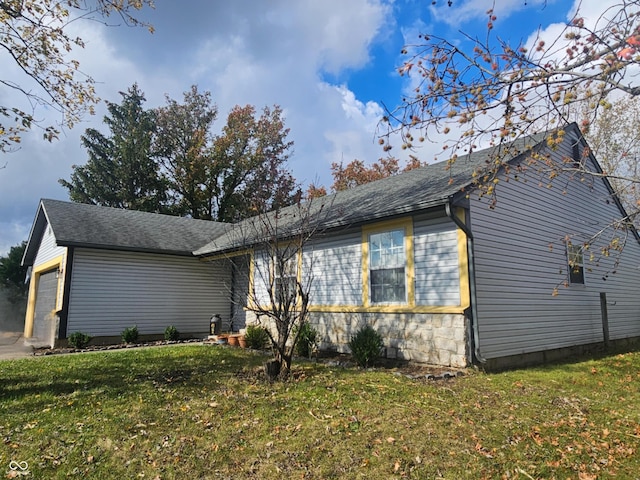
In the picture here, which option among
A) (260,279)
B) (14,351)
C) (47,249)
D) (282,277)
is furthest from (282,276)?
(47,249)

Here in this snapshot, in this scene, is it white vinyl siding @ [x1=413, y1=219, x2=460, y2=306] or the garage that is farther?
the garage

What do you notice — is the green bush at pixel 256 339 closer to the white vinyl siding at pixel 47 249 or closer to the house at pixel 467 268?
the house at pixel 467 268

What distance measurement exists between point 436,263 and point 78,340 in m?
10.2

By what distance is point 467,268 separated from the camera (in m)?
7.41

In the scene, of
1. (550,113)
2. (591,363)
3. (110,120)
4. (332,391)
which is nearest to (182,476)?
(332,391)

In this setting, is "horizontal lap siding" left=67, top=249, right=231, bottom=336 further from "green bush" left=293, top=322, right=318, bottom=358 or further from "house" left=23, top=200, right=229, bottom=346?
"green bush" left=293, top=322, right=318, bottom=358

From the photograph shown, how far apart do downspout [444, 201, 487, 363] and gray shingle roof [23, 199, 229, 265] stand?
10.1 meters

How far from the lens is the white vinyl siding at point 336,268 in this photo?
9.58 meters

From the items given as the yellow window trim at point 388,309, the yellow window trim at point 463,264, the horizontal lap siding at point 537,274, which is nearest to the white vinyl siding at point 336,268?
the yellow window trim at point 388,309

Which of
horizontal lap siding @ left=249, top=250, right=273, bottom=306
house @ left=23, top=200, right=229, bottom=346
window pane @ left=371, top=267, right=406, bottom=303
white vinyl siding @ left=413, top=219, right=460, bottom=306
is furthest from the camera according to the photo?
house @ left=23, top=200, right=229, bottom=346

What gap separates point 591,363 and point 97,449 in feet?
31.5

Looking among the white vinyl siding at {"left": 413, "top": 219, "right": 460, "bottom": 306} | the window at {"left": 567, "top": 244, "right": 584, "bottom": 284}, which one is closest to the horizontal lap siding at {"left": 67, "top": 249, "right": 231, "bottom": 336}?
the white vinyl siding at {"left": 413, "top": 219, "right": 460, "bottom": 306}

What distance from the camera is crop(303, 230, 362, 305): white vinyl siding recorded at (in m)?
9.58

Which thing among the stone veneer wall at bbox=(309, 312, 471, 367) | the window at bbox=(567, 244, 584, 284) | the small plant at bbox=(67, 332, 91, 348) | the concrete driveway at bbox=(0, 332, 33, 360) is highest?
the window at bbox=(567, 244, 584, 284)
